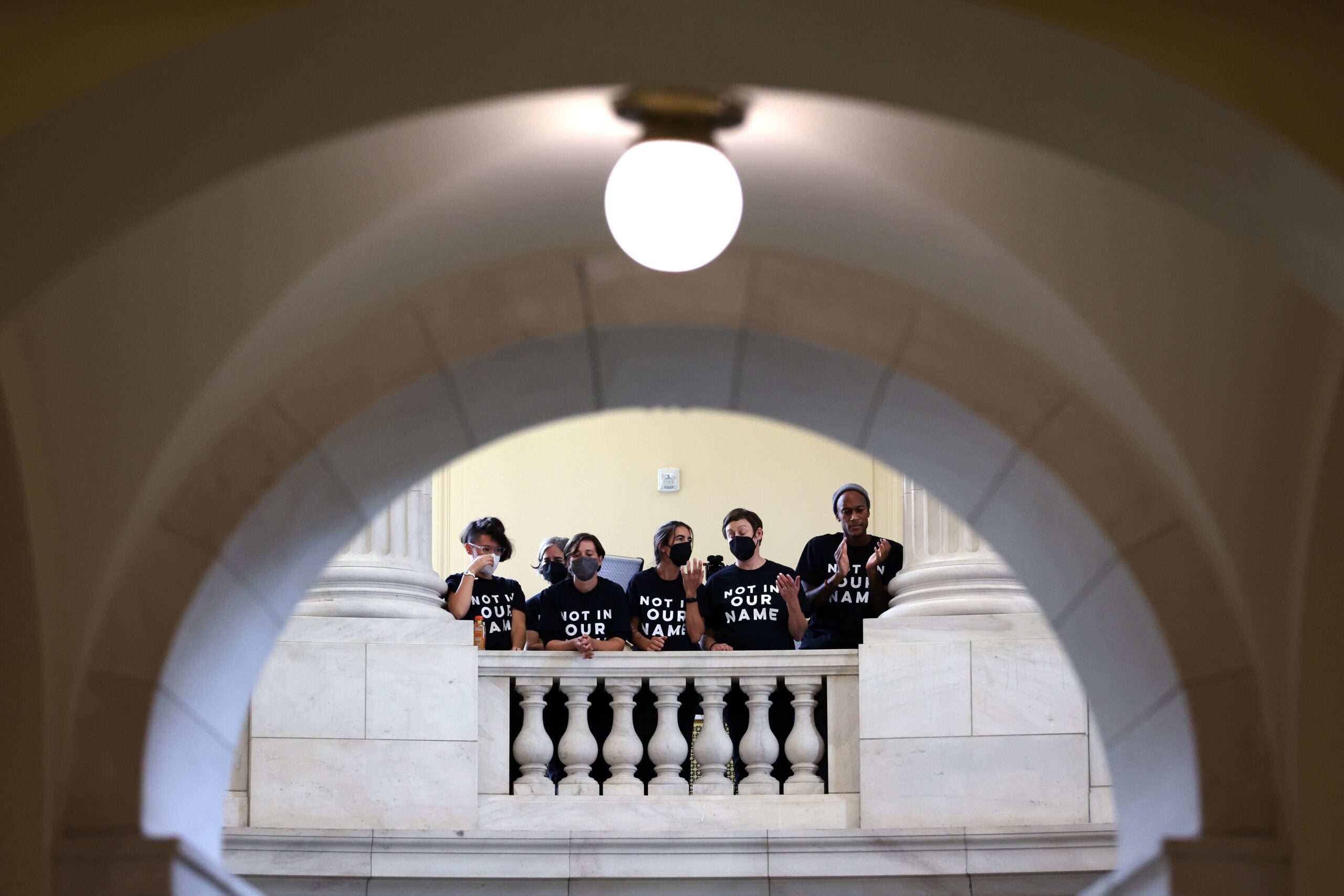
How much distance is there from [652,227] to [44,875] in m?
2.00

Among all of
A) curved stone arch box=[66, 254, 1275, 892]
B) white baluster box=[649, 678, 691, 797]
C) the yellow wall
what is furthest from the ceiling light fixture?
the yellow wall

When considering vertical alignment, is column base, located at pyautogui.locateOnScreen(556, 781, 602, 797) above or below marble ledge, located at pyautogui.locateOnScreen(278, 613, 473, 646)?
below

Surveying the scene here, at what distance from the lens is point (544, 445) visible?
1319cm

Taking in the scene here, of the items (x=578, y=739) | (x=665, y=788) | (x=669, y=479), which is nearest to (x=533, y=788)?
(x=578, y=739)

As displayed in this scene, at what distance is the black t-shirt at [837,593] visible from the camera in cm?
785

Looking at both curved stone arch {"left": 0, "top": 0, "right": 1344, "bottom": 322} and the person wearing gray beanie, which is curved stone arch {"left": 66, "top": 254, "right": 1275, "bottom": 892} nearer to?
curved stone arch {"left": 0, "top": 0, "right": 1344, "bottom": 322}

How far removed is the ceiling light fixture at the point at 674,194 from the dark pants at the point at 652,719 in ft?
13.7

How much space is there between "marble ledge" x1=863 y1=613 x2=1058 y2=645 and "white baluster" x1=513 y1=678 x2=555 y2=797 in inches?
58.0

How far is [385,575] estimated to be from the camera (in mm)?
7848

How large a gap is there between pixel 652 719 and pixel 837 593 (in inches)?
40.3

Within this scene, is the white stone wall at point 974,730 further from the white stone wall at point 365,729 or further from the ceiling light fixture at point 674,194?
the ceiling light fixture at point 674,194

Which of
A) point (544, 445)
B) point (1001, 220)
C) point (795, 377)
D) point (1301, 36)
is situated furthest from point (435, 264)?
point (544, 445)

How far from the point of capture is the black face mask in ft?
25.5

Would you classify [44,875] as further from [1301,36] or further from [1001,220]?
[1301,36]
